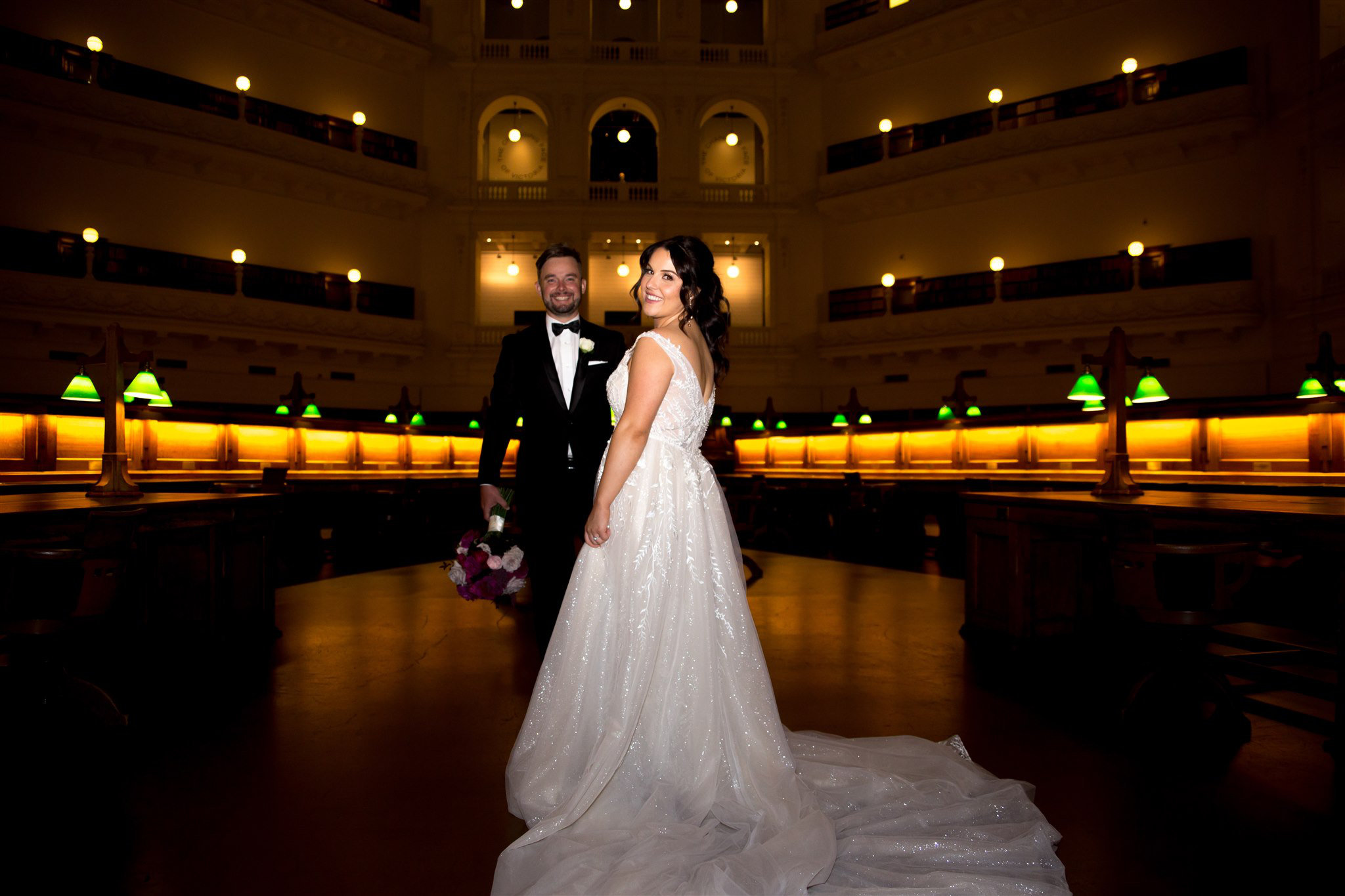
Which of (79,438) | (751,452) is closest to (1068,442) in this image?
(751,452)

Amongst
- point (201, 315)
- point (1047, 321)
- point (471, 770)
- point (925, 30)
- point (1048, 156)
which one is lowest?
point (471, 770)

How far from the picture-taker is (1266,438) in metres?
8.88

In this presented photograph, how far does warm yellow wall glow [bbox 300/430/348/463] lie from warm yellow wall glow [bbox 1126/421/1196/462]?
1057 cm

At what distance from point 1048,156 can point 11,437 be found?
53.4 ft

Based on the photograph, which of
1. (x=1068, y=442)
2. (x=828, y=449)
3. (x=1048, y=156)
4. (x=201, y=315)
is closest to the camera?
(x=1068, y=442)

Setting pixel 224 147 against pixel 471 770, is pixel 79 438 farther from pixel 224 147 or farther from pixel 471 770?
pixel 224 147

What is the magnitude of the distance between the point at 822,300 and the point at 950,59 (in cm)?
557

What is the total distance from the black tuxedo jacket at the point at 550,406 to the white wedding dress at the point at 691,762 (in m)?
0.49

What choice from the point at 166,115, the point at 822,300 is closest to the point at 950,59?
the point at 822,300

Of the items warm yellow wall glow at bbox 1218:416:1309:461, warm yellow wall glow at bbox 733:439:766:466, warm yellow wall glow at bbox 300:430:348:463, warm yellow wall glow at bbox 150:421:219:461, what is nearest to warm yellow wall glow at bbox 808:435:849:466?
warm yellow wall glow at bbox 733:439:766:466

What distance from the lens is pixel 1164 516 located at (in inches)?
130

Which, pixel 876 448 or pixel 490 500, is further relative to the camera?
pixel 876 448

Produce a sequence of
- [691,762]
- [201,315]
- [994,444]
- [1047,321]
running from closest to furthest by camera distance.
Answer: [691,762] → [994,444] → [201,315] → [1047,321]

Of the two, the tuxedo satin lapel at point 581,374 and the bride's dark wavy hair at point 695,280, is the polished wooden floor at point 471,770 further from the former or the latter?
the bride's dark wavy hair at point 695,280
